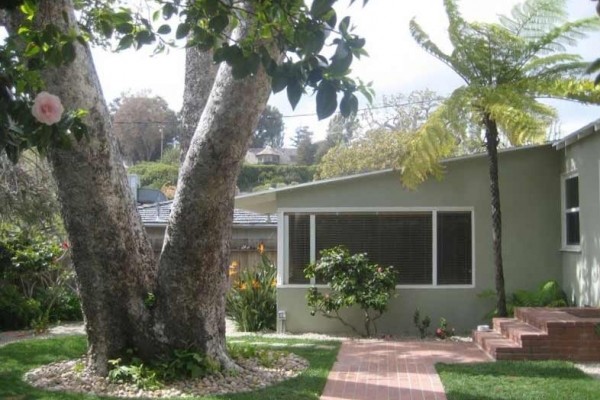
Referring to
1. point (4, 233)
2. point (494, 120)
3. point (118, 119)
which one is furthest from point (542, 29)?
point (118, 119)

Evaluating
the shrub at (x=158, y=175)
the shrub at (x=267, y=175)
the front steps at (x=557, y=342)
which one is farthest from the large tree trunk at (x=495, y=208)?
the shrub at (x=267, y=175)

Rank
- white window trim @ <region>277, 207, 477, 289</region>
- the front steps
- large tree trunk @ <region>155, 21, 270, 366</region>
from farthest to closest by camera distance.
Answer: white window trim @ <region>277, 207, 477, 289</region> < the front steps < large tree trunk @ <region>155, 21, 270, 366</region>

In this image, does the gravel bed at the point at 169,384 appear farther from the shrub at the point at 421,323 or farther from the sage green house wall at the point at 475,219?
the sage green house wall at the point at 475,219

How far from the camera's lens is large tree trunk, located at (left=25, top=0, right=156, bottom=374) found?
8422 millimetres

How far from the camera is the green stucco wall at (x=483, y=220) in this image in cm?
1404

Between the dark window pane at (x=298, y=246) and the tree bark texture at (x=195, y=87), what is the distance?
4627 millimetres

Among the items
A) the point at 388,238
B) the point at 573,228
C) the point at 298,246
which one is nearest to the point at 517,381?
the point at 573,228

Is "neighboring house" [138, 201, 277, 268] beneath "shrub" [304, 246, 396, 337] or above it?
above

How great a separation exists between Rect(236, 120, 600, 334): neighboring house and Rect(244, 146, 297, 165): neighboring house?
4179cm

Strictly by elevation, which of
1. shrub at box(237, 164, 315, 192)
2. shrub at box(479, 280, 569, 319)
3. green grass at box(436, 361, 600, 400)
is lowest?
green grass at box(436, 361, 600, 400)

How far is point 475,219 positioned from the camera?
14.2 m

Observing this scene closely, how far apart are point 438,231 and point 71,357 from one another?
6.92 m

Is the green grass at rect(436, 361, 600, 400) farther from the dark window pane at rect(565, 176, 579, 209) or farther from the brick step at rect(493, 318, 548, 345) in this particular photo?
the dark window pane at rect(565, 176, 579, 209)

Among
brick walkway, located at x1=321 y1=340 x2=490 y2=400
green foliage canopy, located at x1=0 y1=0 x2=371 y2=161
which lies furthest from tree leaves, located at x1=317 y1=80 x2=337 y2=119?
brick walkway, located at x1=321 y1=340 x2=490 y2=400
